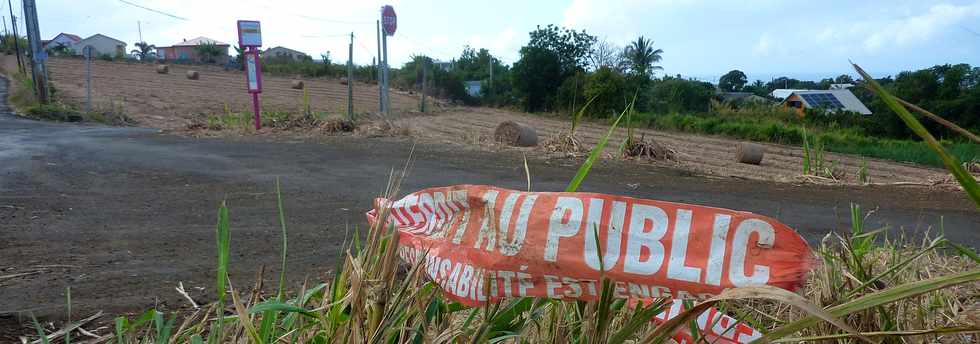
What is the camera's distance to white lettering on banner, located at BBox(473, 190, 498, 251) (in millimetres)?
1425

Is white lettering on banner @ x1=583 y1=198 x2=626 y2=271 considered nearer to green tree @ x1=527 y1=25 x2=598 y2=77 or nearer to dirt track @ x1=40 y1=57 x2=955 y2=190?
dirt track @ x1=40 y1=57 x2=955 y2=190

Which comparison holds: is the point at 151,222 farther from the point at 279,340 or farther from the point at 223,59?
the point at 223,59

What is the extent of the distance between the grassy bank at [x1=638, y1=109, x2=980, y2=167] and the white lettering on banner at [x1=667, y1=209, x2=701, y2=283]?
1554cm

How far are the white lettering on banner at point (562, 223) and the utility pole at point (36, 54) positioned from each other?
21039mm

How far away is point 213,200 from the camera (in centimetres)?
622

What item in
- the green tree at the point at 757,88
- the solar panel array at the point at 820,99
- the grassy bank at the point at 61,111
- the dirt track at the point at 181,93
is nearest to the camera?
the grassy bank at the point at 61,111

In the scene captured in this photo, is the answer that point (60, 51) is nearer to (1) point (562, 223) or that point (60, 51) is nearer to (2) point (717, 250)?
(1) point (562, 223)

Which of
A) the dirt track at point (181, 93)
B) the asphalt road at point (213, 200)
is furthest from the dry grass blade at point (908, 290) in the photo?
the dirt track at point (181, 93)

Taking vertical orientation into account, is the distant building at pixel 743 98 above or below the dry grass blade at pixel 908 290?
below

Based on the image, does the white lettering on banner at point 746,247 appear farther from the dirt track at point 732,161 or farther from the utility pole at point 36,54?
the utility pole at point 36,54

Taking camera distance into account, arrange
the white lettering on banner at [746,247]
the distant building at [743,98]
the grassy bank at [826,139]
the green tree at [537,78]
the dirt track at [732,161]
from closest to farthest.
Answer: the white lettering on banner at [746,247] < the dirt track at [732,161] < the grassy bank at [826,139] < the green tree at [537,78] < the distant building at [743,98]

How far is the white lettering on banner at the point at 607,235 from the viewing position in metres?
1.27

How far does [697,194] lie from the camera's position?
8305mm

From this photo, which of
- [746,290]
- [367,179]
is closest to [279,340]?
[746,290]
